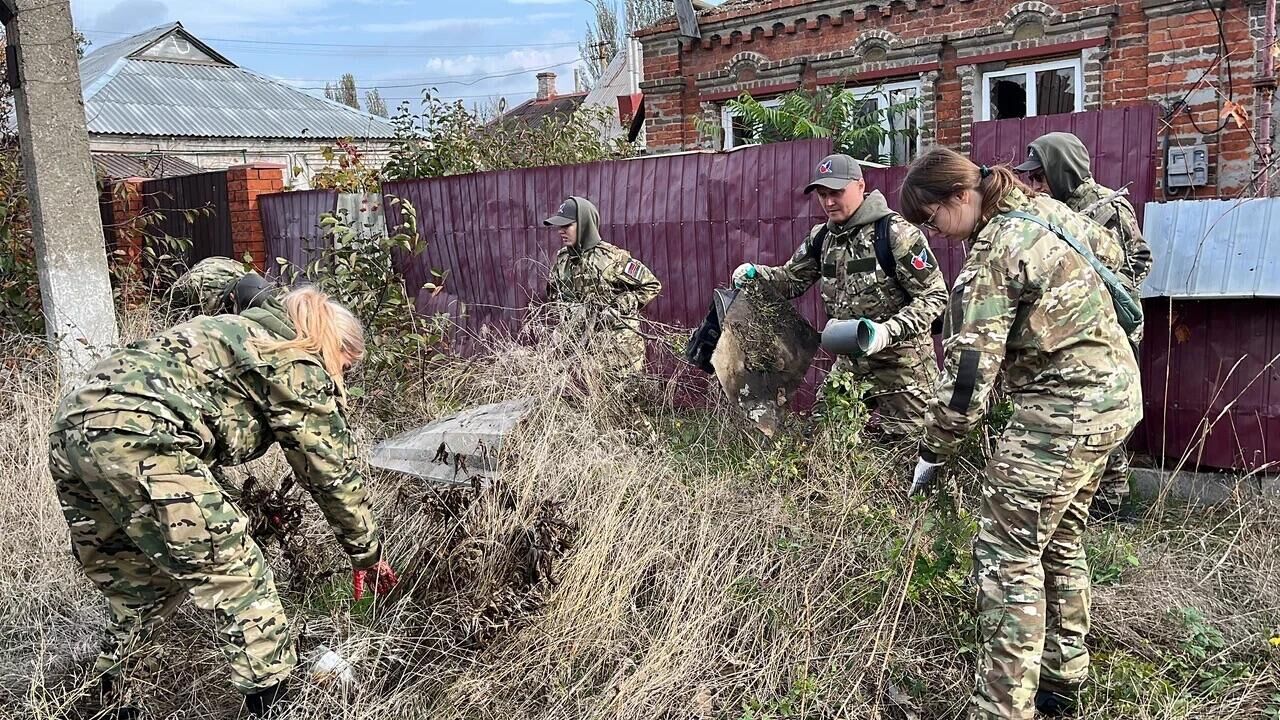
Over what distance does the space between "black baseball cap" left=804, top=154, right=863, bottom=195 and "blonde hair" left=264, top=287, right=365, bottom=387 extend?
214 centimetres

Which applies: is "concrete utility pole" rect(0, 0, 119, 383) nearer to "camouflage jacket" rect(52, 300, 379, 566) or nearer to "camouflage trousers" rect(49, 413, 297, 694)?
"camouflage trousers" rect(49, 413, 297, 694)

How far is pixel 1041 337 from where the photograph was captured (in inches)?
104

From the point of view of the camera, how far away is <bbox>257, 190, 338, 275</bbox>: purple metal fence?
8.05 meters

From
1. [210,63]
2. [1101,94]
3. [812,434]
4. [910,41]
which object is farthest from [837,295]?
[210,63]

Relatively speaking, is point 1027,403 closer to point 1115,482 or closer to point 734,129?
point 1115,482

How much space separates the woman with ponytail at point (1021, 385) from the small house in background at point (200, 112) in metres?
17.9

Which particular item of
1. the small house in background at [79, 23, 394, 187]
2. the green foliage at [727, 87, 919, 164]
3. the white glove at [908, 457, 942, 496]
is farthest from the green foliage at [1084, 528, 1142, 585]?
the small house in background at [79, 23, 394, 187]

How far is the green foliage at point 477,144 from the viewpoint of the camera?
8.20m

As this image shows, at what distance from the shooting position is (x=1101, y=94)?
8.44 m

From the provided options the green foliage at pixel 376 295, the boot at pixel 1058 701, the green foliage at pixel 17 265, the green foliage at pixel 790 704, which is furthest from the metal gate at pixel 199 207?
the boot at pixel 1058 701

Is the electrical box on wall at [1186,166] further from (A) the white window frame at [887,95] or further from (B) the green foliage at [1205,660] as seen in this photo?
(B) the green foliage at [1205,660]

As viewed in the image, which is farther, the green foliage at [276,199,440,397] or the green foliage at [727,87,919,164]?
the green foliage at [727,87,919,164]

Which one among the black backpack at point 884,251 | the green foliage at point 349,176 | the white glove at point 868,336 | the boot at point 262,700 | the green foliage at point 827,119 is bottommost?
the boot at point 262,700

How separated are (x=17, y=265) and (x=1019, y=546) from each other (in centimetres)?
655
